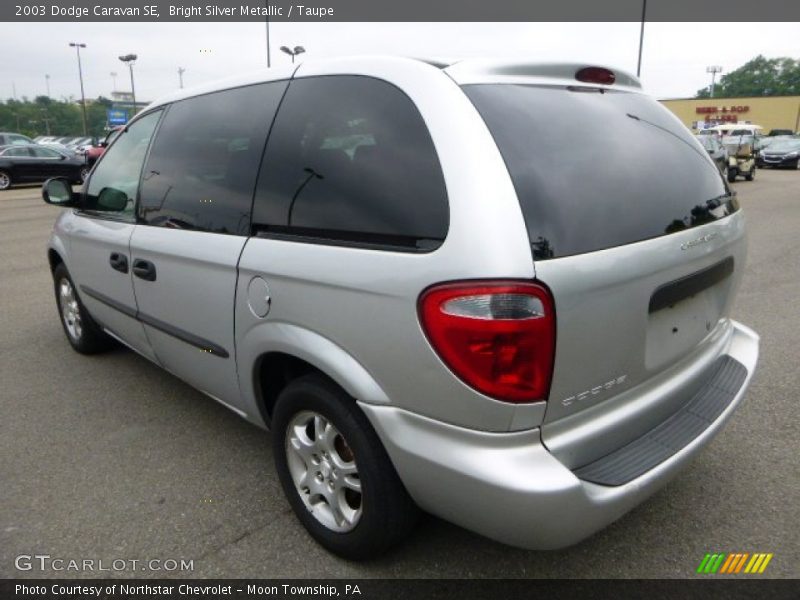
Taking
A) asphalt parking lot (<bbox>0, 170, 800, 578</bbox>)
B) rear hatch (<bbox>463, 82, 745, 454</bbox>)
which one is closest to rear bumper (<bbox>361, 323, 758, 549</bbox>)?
rear hatch (<bbox>463, 82, 745, 454</bbox>)

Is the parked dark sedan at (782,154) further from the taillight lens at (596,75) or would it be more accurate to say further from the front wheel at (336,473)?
the front wheel at (336,473)

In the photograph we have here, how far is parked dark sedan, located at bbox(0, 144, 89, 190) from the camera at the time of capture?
18.5 m

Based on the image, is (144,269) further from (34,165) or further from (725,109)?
(725,109)

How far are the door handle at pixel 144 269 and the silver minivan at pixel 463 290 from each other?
20 centimetres

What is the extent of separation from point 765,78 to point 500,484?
121 metres

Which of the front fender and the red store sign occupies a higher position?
the red store sign

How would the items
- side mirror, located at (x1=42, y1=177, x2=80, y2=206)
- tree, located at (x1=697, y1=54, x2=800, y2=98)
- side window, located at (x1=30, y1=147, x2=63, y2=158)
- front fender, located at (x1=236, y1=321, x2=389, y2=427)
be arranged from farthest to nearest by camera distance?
1. tree, located at (x1=697, y1=54, x2=800, y2=98)
2. side window, located at (x1=30, y1=147, x2=63, y2=158)
3. side mirror, located at (x1=42, y1=177, x2=80, y2=206)
4. front fender, located at (x1=236, y1=321, x2=389, y2=427)

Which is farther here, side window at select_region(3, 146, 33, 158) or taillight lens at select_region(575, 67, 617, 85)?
side window at select_region(3, 146, 33, 158)

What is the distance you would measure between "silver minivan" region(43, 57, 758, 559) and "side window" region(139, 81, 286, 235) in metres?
0.02

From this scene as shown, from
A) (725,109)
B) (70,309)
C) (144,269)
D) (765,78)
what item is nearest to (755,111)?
(725,109)

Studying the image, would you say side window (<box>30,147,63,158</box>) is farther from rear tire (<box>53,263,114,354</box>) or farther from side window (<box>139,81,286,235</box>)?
side window (<box>139,81,286,235</box>)

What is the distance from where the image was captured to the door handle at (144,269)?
2.90m

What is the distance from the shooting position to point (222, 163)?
2.61 metres

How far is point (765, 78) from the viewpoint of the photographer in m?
99.0
